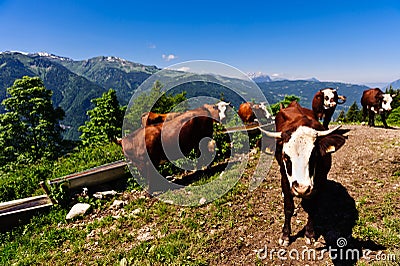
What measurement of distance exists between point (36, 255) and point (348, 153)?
10444 mm

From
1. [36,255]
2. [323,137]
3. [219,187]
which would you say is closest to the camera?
[323,137]

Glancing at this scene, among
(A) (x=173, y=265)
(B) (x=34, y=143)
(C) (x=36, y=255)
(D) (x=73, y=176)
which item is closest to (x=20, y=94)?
(B) (x=34, y=143)

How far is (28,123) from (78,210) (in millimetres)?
38905

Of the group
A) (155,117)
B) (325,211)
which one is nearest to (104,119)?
(155,117)

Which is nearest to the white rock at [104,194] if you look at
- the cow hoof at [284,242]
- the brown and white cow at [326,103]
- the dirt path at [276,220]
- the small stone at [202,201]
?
the dirt path at [276,220]

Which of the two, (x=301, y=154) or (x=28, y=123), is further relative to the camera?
(x=28, y=123)

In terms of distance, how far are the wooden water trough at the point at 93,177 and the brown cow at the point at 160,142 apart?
0.80 m

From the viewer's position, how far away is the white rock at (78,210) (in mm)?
7309

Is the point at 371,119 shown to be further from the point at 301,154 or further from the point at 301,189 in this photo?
the point at 301,189

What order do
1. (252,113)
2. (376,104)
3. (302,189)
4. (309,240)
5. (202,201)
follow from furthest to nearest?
1. (252,113)
2. (376,104)
3. (202,201)
4. (309,240)
5. (302,189)

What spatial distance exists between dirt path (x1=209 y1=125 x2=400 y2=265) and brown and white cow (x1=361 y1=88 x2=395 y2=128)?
6870 mm

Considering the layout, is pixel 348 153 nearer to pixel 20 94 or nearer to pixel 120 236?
pixel 120 236

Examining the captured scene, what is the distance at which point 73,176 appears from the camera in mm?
8234

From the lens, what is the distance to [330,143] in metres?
4.36
